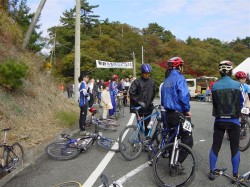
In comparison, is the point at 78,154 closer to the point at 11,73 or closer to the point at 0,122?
the point at 0,122

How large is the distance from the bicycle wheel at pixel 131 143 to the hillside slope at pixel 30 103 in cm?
224

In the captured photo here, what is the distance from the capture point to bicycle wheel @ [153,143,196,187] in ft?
15.8

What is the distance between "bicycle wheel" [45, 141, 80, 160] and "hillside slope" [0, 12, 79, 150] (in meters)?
0.60

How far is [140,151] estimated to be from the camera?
6.55 metres

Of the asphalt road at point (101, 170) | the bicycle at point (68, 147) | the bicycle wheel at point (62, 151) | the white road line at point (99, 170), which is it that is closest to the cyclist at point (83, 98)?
the asphalt road at point (101, 170)

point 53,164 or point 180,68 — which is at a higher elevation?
point 180,68

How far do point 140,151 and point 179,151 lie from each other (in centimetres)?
174

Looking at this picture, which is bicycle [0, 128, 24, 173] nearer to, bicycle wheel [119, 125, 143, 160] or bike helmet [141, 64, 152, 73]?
bicycle wheel [119, 125, 143, 160]

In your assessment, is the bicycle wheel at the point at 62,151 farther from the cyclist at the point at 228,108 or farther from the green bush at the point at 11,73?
the green bush at the point at 11,73

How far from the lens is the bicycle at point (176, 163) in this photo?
15.9ft

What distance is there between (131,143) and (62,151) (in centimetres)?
151

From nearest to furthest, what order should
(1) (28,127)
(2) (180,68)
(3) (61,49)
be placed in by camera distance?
(2) (180,68)
(1) (28,127)
(3) (61,49)

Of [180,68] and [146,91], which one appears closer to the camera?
[180,68]

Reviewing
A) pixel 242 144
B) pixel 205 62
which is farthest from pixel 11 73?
pixel 205 62
